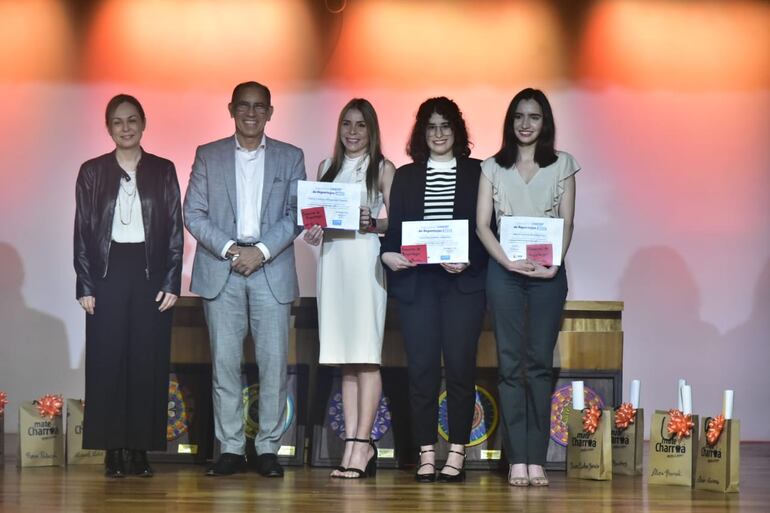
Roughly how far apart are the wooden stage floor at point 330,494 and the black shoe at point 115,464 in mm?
64

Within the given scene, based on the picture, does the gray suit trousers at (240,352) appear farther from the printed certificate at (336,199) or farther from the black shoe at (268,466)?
the printed certificate at (336,199)

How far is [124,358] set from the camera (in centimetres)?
487

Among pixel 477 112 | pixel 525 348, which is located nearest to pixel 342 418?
pixel 525 348

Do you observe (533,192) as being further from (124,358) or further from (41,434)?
(41,434)

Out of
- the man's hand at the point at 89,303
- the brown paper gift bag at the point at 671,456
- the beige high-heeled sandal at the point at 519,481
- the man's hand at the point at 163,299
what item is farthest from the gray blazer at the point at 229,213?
the brown paper gift bag at the point at 671,456

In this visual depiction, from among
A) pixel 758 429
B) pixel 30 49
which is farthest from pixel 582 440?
pixel 30 49

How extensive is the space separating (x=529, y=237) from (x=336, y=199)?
32.4 inches

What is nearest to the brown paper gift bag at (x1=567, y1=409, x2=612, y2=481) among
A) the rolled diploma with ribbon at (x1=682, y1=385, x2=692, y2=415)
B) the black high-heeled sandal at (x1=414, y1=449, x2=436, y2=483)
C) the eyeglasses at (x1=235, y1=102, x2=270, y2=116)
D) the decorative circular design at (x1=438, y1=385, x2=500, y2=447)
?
the rolled diploma with ribbon at (x1=682, y1=385, x2=692, y2=415)

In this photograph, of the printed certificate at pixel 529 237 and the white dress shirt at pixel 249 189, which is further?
the white dress shirt at pixel 249 189

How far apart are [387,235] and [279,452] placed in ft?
4.18

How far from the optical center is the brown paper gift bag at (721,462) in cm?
456

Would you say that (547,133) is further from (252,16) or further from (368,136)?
(252,16)

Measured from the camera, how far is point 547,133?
15.6 feet

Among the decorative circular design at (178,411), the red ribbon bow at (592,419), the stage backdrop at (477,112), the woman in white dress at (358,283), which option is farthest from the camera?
the stage backdrop at (477,112)
